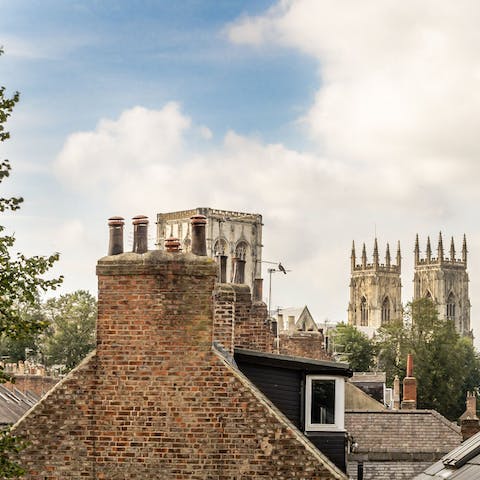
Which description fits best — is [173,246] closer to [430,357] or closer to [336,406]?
[336,406]

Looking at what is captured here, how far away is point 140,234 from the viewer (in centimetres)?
1777

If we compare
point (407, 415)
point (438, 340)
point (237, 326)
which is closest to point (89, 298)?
point (438, 340)

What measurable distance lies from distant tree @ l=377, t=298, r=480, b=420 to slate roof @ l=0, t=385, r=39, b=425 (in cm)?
4925

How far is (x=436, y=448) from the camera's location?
34.2 m

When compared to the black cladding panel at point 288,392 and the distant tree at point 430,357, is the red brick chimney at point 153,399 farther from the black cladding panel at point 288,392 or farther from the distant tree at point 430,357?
the distant tree at point 430,357

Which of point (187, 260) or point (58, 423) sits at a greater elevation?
point (187, 260)

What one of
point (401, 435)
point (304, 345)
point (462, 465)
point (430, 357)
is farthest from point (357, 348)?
point (462, 465)

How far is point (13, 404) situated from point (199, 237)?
39.7 meters

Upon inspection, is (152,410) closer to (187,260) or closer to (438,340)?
(187,260)

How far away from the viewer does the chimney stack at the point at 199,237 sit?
1752 centimetres

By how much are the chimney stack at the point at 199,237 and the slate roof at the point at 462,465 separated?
4604 mm

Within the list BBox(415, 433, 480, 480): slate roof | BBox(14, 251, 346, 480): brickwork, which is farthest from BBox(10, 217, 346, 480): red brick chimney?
BBox(415, 433, 480, 480): slate roof

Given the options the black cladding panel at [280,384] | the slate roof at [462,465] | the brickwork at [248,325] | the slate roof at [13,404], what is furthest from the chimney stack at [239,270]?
the slate roof at [13,404]

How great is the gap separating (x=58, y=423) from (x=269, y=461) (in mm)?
2854
